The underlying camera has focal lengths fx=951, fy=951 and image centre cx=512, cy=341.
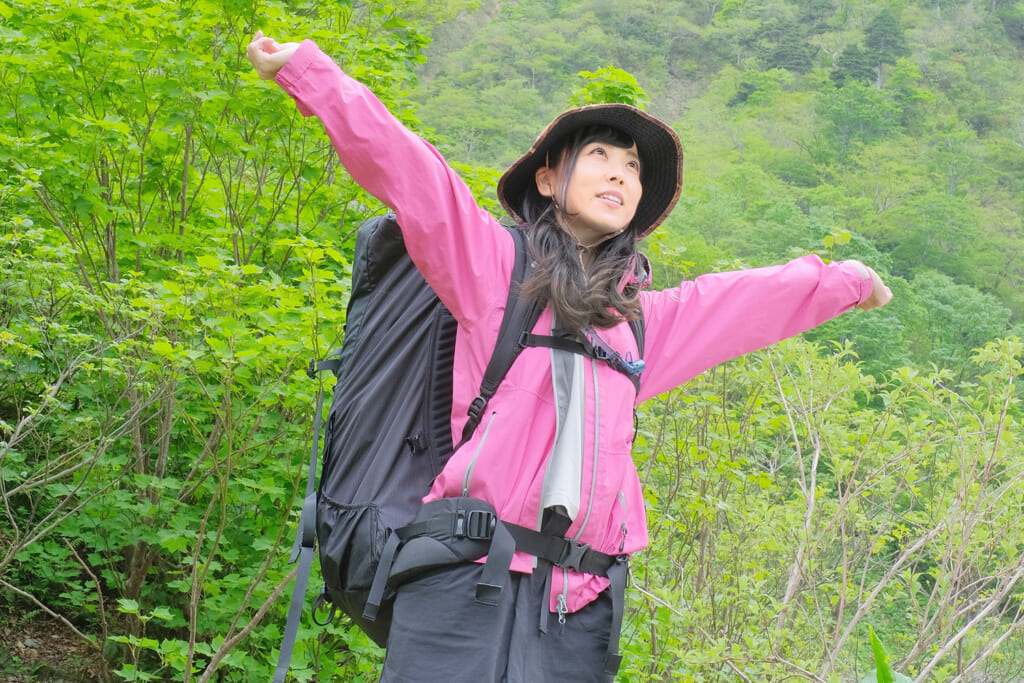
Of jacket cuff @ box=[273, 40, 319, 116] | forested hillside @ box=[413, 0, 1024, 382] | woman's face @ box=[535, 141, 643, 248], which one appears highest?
forested hillside @ box=[413, 0, 1024, 382]

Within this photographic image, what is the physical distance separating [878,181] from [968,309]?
1312 cm

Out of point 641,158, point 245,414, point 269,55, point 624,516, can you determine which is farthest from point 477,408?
point 245,414

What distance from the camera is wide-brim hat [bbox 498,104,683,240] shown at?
182 cm

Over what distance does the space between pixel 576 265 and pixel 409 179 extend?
1.13 feet

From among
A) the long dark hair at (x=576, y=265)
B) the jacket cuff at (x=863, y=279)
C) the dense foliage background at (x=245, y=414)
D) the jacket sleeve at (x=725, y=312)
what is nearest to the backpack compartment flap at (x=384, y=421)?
the long dark hair at (x=576, y=265)

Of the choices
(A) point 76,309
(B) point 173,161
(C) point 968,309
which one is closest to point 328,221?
(B) point 173,161

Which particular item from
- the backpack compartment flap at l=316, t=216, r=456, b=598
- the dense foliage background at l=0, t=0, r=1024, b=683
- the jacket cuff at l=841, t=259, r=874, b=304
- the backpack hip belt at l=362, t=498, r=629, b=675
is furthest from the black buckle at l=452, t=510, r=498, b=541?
the dense foliage background at l=0, t=0, r=1024, b=683

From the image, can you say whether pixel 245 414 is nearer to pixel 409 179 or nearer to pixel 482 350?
pixel 482 350

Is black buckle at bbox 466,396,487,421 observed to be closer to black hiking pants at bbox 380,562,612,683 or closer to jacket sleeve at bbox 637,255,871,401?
black hiking pants at bbox 380,562,612,683

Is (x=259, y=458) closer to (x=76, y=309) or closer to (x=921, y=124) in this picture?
(x=76, y=309)

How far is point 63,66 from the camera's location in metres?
3.94

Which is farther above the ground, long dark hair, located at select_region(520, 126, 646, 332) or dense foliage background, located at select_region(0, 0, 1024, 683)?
long dark hair, located at select_region(520, 126, 646, 332)

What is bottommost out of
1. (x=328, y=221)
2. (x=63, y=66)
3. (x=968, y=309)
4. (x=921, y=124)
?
(x=968, y=309)

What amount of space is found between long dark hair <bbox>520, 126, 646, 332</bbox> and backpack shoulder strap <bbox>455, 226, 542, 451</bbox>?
3 cm
